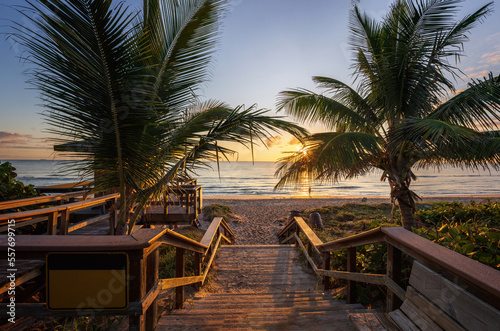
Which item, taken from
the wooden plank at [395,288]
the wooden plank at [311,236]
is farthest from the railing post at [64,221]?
the wooden plank at [395,288]

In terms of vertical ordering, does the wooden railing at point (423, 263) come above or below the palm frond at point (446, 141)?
below

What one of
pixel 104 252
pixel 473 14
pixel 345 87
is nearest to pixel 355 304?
pixel 104 252

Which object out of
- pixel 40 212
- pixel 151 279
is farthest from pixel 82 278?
pixel 40 212

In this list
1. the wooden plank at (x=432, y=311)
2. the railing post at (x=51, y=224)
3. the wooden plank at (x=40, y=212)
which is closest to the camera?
the wooden plank at (x=432, y=311)

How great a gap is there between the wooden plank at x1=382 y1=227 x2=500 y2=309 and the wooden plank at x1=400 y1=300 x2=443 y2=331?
11.6 inches

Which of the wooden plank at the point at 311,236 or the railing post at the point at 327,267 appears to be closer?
the railing post at the point at 327,267

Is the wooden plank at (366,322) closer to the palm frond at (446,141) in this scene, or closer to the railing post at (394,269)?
the railing post at (394,269)

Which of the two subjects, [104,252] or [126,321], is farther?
[126,321]

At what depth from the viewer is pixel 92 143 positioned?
8.76 feet

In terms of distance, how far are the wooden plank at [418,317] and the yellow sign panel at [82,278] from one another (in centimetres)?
182

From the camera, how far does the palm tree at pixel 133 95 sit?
89.0 inches

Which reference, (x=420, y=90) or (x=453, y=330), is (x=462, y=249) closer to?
(x=453, y=330)

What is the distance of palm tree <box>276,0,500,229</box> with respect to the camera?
12.4 ft

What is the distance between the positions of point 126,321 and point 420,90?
5572 mm
